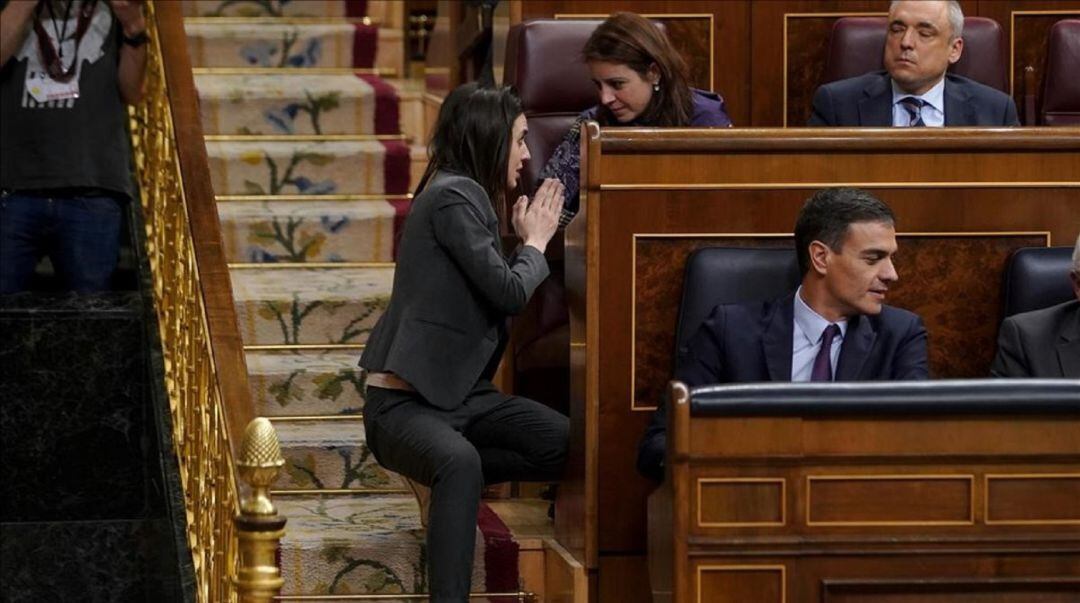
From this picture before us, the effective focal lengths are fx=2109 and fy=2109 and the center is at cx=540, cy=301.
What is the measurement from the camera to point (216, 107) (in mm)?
6027

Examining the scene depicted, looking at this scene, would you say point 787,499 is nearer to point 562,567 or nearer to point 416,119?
point 562,567

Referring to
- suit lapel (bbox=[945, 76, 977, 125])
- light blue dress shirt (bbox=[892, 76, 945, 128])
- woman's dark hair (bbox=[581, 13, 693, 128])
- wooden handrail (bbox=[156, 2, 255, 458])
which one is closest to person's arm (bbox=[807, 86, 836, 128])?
light blue dress shirt (bbox=[892, 76, 945, 128])

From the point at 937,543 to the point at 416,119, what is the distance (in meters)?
3.31

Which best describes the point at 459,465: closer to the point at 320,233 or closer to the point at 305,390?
the point at 305,390

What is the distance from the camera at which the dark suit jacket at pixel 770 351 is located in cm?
369

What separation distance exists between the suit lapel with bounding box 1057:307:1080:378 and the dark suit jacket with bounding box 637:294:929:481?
0.83ft

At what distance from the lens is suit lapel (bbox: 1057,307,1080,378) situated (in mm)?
3764

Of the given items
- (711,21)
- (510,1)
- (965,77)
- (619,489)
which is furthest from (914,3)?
(619,489)

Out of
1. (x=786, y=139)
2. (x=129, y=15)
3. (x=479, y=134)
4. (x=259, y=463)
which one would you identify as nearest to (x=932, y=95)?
(x=786, y=139)

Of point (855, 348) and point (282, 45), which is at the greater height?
point (282, 45)

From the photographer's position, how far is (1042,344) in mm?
3770

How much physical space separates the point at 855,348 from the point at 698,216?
0.39 m

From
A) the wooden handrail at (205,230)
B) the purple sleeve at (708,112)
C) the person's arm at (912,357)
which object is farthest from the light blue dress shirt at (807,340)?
the wooden handrail at (205,230)

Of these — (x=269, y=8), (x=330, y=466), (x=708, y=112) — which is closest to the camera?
(x=708, y=112)
